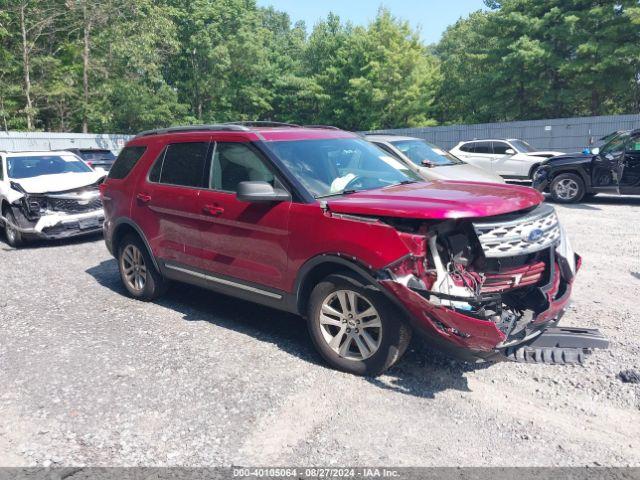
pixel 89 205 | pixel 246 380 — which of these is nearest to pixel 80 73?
pixel 89 205

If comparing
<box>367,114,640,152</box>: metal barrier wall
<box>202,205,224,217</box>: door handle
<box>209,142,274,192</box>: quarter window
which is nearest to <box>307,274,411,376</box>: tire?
<box>209,142,274,192</box>: quarter window

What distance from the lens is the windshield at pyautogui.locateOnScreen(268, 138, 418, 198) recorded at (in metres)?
4.32

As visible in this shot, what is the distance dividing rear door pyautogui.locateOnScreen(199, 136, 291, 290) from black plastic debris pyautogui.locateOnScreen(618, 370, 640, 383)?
2.62 meters

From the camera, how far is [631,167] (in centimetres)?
1117

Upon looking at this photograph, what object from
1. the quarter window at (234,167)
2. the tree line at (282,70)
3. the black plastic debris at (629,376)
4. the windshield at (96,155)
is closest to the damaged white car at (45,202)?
the quarter window at (234,167)

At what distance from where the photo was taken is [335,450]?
9.94ft

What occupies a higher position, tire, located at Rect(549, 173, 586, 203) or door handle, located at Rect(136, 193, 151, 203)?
door handle, located at Rect(136, 193, 151, 203)

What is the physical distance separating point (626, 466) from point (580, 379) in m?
1.00

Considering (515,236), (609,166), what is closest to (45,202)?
(515,236)

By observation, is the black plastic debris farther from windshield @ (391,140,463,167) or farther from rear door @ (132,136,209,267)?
windshield @ (391,140,463,167)

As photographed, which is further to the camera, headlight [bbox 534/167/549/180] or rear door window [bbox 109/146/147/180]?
headlight [bbox 534/167/549/180]

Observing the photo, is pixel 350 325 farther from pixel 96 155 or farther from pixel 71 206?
pixel 96 155

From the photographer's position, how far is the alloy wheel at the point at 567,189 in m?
12.2

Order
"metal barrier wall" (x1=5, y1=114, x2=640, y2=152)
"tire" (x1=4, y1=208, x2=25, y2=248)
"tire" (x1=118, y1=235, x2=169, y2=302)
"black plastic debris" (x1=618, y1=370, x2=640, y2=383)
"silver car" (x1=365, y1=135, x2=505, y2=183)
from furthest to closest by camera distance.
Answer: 1. "metal barrier wall" (x1=5, y1=114, x2=640, y2=152)
2. "silver car" (x1=365, y1=135, x2=505, y2=183)
3. "tire" (x1=4, y1=208, x2=25, y2=248)
4. "tire" (x1=118, y1=235, x2=169, y2=302)
5. "black plastic debris" (x1=618, y1=370, x2=640, y2=383)
